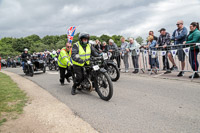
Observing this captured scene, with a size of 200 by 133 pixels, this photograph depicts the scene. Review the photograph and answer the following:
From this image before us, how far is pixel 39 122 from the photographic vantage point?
3.33 metres

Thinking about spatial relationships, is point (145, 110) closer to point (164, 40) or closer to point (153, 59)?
point (153, 59)

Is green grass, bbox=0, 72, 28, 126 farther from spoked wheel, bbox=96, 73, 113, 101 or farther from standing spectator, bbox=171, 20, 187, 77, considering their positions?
standing spectator, bbox=171, 20, 187, 77

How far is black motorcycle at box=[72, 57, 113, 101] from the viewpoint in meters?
4.56

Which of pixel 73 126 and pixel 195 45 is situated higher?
pixel 195 45

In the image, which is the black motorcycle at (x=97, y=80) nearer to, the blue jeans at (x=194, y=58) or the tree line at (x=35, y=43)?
the blue jeans at (x=194, y=58)


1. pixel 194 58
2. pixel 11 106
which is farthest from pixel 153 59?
pixel 11 106

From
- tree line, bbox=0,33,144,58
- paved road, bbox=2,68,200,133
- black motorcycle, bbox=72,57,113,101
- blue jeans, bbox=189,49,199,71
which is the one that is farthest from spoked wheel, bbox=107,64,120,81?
tree line, bbox=0,33,144,58

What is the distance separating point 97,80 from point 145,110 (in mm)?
1730

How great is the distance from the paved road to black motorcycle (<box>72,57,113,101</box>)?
0.80 ft

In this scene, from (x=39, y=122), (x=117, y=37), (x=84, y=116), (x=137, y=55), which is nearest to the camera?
(x=39, y=122)

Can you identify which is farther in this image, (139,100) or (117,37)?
(117,37)

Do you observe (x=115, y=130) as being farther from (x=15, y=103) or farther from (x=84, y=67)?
(x=15, y=103)

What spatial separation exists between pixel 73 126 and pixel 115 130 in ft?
2.65

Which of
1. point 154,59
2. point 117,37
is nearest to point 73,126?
point 154,59
